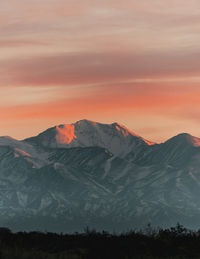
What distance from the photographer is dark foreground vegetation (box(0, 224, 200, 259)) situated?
97.4 ft

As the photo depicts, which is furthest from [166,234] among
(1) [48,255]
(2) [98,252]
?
(1) [48,255]

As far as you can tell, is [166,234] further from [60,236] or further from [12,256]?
[12,256]

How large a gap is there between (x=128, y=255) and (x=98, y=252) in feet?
4.35

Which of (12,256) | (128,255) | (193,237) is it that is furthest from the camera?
(193,237)

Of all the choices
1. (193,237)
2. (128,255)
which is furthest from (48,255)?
(193,237)

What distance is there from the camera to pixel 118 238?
33.4m

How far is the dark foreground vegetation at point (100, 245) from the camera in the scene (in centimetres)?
2969

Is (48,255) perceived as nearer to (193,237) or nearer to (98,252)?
(98,252)

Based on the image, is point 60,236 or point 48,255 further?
point 60,236

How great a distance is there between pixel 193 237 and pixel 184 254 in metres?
3.94

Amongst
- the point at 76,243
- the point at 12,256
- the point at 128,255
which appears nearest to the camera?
the point at 12,256

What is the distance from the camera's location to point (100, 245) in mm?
31562

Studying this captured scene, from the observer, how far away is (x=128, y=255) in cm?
3036

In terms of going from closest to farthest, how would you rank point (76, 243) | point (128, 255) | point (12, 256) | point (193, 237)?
point (12, 256), point (128, 255), point (76, 243), point (193, 237)
